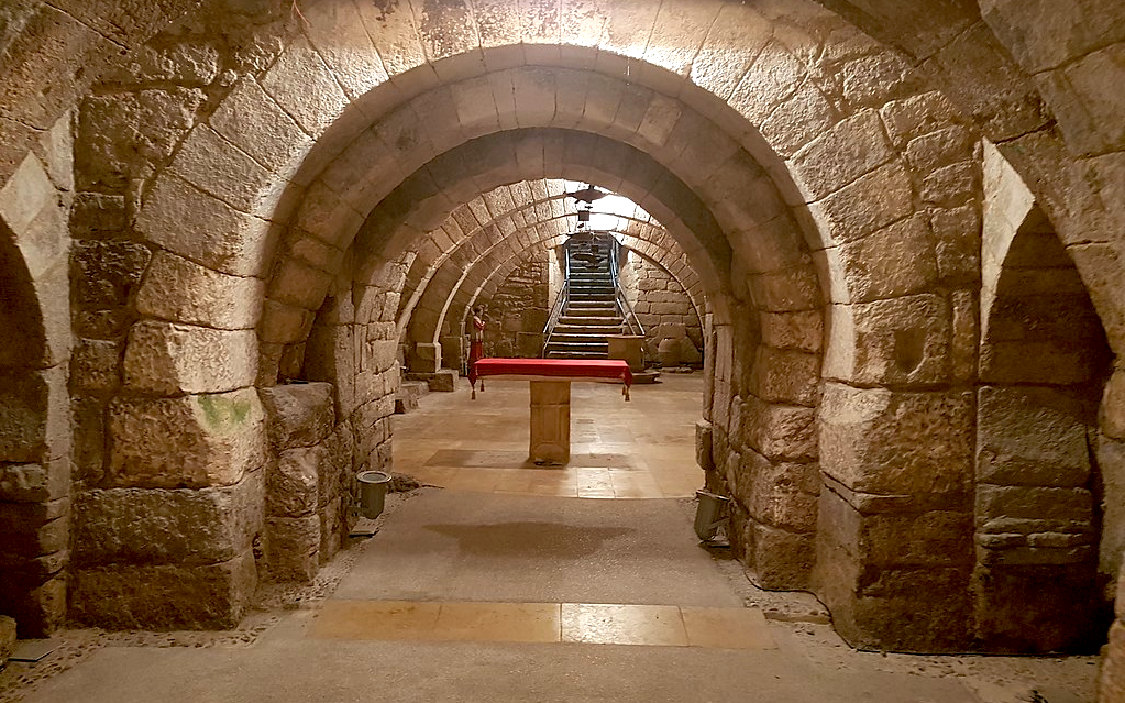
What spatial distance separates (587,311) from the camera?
1442 centimetres

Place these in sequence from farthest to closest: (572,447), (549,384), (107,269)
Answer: (572,447)
(549,384)
(107,269)

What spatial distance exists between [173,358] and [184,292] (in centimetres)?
25

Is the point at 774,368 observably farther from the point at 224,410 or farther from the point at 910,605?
the point at 224,410

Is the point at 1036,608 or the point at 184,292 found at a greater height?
the point at 184,292

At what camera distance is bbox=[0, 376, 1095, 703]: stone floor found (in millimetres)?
2305

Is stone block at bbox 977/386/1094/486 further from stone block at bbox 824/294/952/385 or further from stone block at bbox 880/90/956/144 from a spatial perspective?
stone block at bbox 880/90/956/144

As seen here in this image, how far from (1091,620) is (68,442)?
153 inches

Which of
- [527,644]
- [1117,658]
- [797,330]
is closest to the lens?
[1117,658]

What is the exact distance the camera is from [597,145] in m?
3.96

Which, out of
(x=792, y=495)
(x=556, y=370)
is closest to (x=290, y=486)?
(x=792, y=495)

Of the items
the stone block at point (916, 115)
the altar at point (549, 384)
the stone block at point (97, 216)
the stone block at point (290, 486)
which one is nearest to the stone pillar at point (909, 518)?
the stone block at point (916, 115)

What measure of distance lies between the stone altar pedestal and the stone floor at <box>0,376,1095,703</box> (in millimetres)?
1663

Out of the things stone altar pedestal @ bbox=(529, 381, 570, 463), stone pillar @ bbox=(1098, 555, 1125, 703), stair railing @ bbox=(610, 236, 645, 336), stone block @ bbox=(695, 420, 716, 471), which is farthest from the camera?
stair railing @ bbox=(610, 236, 645, 336)

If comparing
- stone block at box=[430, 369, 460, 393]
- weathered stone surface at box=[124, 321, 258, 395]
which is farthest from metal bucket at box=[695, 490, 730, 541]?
stone block at box=[430, 369, 460, 393]
